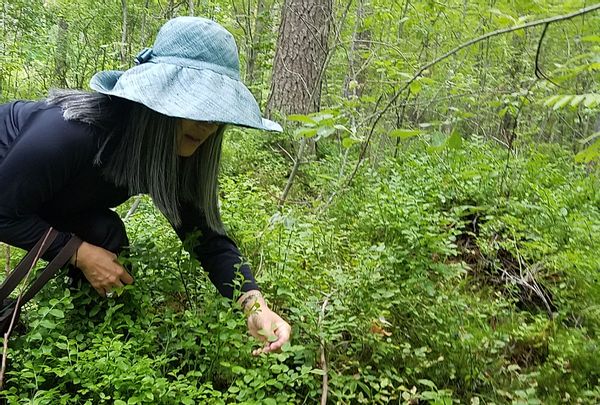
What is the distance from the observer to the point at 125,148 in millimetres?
2076

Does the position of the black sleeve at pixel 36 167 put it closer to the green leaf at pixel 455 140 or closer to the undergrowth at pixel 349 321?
the undergrowth at pixel 349 321

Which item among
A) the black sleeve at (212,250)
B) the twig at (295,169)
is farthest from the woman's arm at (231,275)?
the twig at (295,169)

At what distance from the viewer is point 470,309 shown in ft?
8.66

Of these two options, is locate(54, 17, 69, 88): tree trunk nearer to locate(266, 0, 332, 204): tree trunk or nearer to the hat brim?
locate(266, 0, 332, 204): tree trunk

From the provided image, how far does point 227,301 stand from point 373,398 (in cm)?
Answer: 65

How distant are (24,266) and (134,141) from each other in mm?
590

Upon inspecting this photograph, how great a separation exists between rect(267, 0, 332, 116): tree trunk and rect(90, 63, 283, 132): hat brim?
12.0ft

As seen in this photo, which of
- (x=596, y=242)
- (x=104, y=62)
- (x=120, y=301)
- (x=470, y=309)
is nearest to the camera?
(x=120, y=301)

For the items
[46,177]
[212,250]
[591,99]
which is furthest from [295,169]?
[591,99]

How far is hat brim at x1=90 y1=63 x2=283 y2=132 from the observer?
5.96 feet

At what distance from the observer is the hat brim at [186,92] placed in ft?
5.96

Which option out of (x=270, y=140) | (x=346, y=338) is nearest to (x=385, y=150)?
(x=270, y=140)

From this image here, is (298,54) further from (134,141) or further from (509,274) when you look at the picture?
(134,141)

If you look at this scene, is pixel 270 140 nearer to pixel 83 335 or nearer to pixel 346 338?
pixel 346 338
